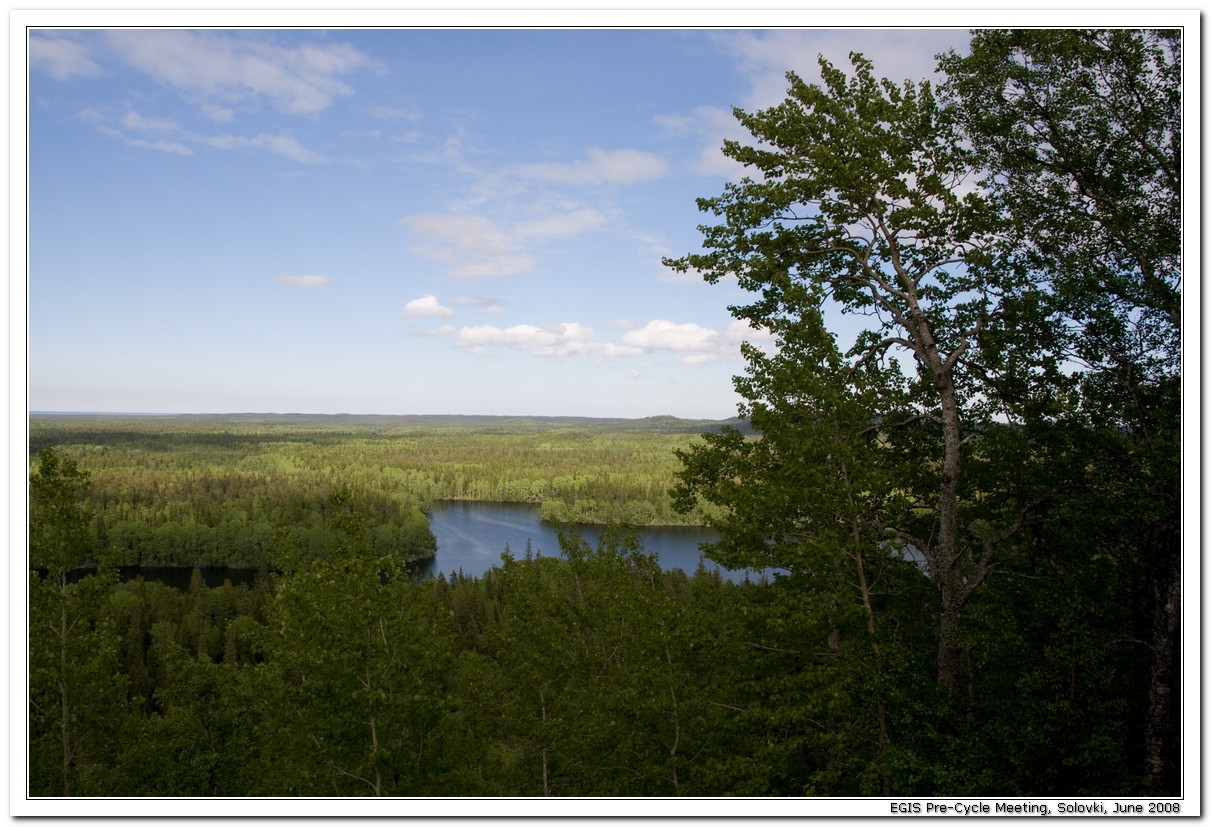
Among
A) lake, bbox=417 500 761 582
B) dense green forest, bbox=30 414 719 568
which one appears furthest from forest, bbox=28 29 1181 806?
lake, bbox=417 500 761 582

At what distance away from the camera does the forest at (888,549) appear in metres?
6.04

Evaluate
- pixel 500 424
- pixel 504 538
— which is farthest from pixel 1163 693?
pixel 500 424

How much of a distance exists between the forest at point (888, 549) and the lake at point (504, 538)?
4595 centimetres

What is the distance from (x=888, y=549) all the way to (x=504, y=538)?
77.0 meters

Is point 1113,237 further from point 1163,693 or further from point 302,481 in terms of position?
point 302,481

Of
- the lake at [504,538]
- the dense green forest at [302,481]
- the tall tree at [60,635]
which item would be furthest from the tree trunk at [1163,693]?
the lake at [504,538]

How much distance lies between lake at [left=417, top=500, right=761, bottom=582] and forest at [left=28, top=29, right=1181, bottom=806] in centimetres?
4595

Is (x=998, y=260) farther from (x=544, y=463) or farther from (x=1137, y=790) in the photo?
(x=544, y=463)

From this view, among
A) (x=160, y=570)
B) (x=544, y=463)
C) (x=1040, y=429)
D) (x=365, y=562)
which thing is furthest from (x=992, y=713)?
(x=544, y=463)

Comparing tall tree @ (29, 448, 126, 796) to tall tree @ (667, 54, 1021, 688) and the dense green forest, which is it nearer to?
the dense green forest

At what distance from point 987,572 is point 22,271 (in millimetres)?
8397

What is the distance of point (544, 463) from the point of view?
114562 mm

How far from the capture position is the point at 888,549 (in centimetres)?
697

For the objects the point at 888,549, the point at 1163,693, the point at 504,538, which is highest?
the point at 888,549
